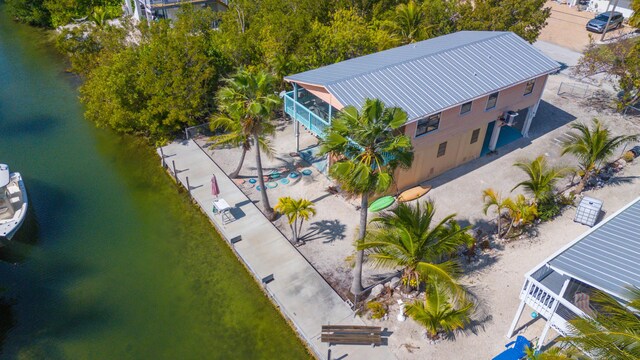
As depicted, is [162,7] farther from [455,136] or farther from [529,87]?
[529,87]

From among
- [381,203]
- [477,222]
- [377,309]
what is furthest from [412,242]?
[477,222]

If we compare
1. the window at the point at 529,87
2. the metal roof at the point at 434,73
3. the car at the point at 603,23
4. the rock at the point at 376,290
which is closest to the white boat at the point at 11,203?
the metal roof at the point at 434,73

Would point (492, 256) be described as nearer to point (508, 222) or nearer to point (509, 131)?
point (508, 222)

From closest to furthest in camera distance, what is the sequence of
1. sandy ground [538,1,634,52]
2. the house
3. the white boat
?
the house
the white boat
sandy ground [538,1,634,52]

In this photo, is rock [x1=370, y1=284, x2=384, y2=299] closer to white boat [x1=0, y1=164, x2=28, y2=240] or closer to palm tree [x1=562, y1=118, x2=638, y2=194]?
palm tree [x1=562, y1=118, x2=638, y2=194]

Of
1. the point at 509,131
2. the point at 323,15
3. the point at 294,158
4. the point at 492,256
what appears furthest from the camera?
the point at 323,15

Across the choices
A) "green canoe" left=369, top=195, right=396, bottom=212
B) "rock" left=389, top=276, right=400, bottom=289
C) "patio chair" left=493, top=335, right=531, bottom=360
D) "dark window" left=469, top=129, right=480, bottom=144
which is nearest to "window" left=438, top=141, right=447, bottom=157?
"dark window" left=469, top=129, right=480, bottom=144

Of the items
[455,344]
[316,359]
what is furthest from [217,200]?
[455,344]
